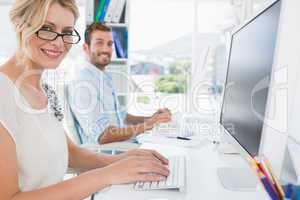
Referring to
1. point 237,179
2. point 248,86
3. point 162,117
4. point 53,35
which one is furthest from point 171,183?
point 162,117

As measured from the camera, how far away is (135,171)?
3.01 ft

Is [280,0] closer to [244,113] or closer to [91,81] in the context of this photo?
[244,113]

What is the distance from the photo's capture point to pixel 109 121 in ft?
6.83

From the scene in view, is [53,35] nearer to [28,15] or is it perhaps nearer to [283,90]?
[28,15]

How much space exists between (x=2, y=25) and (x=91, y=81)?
1.94 m

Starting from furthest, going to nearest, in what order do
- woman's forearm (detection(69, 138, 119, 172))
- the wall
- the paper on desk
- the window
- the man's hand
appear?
1. the window
2. the man's hand
3. the paper on desk
4. woman's forearm (detection(69, 138, 119, 172))
5. the wall

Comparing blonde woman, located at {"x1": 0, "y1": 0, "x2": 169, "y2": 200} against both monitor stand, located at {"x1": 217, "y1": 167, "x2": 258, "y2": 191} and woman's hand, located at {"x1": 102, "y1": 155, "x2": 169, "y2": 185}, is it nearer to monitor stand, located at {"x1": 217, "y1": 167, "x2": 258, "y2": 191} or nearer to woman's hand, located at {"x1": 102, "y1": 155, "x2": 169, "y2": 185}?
woman's hand, located at {"x1": 102, "y1": 155, "x2": 169, "y2": 185}

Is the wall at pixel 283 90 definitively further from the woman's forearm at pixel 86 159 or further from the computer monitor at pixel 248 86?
the woman's forearm at pixel 86 159

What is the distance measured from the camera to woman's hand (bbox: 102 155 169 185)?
2.92 ft

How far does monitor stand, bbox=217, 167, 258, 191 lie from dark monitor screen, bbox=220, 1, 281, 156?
13 centimetres

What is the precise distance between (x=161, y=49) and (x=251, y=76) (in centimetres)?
281

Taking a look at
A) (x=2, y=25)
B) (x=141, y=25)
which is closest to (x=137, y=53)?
(x=141, y=25)

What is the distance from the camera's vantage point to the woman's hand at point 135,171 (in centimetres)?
89

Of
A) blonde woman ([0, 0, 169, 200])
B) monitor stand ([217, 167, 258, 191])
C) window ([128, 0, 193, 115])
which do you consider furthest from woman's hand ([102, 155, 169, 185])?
window ([128, 0, 193, 115])
